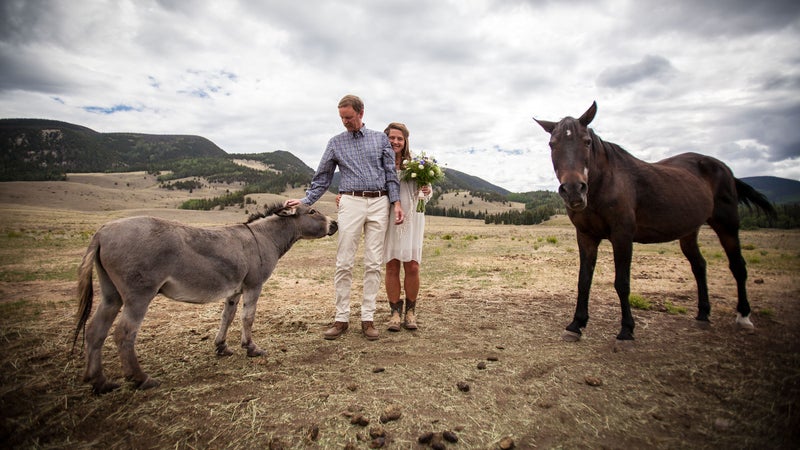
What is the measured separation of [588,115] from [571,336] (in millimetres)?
3541

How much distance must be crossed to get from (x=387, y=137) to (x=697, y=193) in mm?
5853

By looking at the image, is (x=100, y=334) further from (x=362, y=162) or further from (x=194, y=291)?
(x=362, y=162)

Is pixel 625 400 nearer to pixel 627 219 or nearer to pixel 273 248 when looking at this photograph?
pixel 627 219

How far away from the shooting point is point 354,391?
396cm

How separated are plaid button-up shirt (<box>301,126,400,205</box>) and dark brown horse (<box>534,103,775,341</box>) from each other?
265 cm

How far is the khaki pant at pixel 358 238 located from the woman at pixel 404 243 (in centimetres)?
38

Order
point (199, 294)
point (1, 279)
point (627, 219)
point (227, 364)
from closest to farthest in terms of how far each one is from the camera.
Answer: point (199, 294) → point (227, 364) → point (627, 219) → point (1, 279)

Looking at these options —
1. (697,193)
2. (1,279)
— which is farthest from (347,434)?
(1,279)

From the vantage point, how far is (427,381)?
13.7 ft

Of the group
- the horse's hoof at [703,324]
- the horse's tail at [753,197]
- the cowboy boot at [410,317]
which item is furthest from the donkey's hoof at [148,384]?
the horse's tail at [753,197]

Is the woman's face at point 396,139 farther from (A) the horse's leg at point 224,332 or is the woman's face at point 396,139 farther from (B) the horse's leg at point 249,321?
(A) the horse's leg at point 224,332

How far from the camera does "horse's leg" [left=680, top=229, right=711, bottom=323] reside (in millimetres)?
6441

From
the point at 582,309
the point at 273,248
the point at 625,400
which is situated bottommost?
the point at 625,400

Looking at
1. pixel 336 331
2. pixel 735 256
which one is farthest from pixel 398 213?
pixel 735 256
